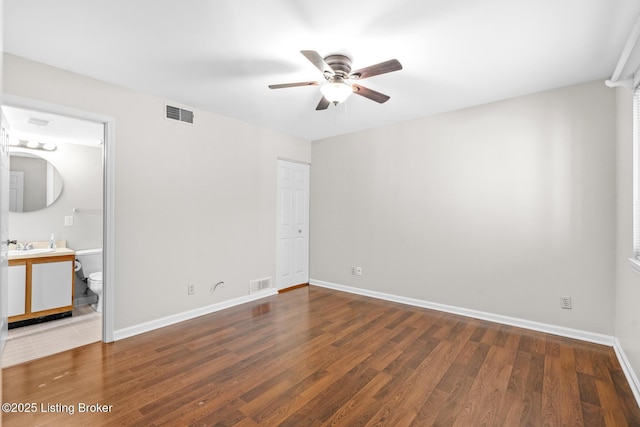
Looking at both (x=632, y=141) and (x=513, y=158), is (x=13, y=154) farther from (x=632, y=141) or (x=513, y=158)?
(x=632, y=141)

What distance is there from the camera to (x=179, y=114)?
3758 mm

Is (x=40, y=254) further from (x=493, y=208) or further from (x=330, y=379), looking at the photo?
(x=493, y=208)

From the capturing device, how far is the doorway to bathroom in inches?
126

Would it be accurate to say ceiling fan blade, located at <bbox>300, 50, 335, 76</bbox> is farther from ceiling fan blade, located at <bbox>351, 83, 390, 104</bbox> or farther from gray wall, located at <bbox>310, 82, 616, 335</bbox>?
gray wall, located at <bbox>310, 82, 616, 335</bbox>

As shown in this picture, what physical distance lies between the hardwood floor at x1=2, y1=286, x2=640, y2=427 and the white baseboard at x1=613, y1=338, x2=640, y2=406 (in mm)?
40

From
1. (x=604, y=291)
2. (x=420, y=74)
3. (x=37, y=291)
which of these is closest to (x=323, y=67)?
(x=420, y=74)

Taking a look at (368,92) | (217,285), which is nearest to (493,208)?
(368,92)

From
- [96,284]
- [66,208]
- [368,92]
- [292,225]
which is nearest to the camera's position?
[368,92]

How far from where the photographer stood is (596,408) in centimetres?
224

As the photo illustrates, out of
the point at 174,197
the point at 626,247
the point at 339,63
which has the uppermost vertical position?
the point at 339,63

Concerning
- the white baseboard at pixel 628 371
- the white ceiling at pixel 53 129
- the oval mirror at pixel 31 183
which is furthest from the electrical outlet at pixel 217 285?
the white baseboard at pixel 628 371

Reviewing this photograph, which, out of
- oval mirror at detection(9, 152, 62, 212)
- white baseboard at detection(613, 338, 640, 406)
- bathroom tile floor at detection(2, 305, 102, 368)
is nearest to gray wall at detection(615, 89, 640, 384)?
white baseboard at detection(613, 338, 640, 406)

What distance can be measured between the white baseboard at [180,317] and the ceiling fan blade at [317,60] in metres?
3.07

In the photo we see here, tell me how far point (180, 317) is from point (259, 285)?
1203mm
